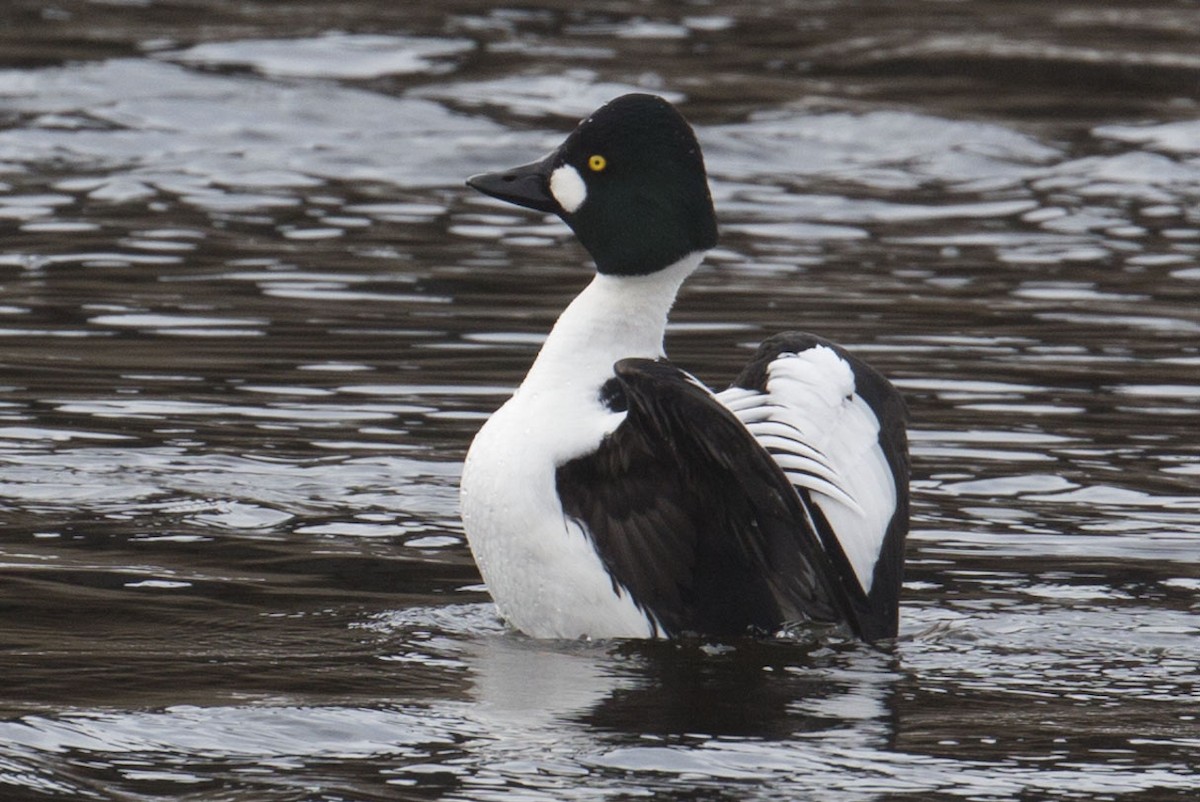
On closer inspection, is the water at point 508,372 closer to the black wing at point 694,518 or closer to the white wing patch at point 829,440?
the black wing at point 694,518

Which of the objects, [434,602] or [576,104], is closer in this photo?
[434,602]

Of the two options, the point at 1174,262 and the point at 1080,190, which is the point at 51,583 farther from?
the point at 1080,190

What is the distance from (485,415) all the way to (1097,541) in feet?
8.07

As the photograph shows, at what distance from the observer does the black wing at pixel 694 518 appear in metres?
4.84

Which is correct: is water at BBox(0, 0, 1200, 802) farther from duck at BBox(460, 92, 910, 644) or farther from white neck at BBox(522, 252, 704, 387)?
white neck at BBox(522, 252, 704, 387)

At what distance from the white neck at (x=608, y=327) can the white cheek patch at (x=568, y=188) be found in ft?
0.74

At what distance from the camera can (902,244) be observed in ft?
40.6

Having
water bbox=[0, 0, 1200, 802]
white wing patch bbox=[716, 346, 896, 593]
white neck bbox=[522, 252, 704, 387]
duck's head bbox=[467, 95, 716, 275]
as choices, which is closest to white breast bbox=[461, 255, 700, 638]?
white neck bbox=[522, 252, 704, 387]

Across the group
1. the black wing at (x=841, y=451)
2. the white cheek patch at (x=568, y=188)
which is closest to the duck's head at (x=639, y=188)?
the white cheek patch at (x=568, y=188)

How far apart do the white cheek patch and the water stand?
107 cm

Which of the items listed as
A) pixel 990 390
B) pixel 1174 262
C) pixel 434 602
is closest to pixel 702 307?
pixel 990 390

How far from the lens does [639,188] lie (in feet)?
18.4

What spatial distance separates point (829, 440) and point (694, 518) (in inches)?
15.8

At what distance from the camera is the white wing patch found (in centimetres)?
521
